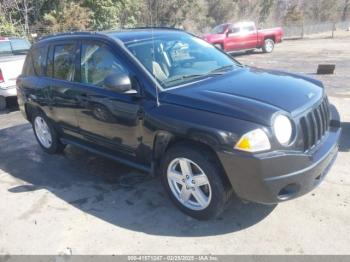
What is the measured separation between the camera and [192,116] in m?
3.46

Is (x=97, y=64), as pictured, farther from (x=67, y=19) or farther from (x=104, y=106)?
(x=67, y=19)

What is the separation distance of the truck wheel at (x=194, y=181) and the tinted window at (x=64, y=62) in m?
1.98

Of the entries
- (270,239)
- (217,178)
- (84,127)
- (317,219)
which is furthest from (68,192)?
(317,219)

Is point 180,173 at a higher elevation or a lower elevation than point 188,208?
higher

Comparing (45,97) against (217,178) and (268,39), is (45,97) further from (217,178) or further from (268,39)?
(268,39)

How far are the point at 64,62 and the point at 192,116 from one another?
2463 millimetres

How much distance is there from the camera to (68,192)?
4.62 metres

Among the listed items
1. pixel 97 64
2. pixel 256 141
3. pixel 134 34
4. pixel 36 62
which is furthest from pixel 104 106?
pixel 36 62

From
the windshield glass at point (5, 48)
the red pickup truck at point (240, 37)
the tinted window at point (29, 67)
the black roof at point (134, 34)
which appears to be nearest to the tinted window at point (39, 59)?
the tinted window at point (29, 67)

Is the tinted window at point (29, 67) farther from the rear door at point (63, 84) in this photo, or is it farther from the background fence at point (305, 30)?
the background fence at point (305, 30)

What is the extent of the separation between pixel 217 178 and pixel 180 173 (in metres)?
0.47

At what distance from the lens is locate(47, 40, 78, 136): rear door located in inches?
193

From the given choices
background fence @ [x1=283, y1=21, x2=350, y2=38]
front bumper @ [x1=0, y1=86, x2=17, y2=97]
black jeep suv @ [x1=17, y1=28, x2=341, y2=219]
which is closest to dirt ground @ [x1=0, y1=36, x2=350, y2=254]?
black jeep suv @ [x1=17, y1=28, x2=341, y2=219]

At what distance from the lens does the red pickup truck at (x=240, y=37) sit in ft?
62.2
